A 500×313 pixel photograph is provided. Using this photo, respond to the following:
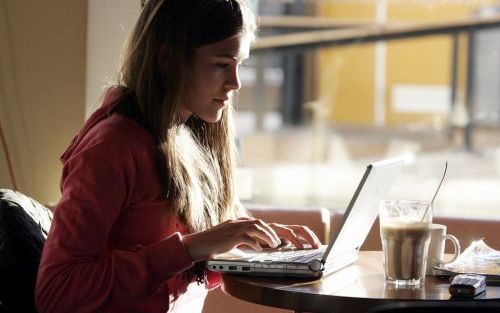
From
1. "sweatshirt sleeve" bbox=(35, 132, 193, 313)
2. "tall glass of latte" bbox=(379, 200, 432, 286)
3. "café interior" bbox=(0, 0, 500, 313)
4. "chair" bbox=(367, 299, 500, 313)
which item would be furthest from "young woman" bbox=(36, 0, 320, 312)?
"café interior" bbox=(0, 0, 500, 313)

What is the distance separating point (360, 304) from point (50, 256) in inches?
22.8

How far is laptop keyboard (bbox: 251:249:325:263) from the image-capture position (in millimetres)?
1871

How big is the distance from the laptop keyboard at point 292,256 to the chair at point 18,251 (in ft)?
1.50

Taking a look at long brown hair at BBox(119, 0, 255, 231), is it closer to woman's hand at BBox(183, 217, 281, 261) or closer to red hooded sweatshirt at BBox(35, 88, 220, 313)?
red hooded sweatshirt at BBox(35, 88, 220, 313)

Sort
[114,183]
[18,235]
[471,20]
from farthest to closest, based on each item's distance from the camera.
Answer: [471,20]
[18,235]
[114,183]

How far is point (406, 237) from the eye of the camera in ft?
5.95

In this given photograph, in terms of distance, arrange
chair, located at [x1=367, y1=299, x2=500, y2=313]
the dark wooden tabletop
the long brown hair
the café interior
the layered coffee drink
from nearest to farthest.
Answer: chair, located at [x1=367, y1=299, x2=500, y2=313]
the dark wooden tabletop
the layered coffee drink
the long brown hair
the café interior

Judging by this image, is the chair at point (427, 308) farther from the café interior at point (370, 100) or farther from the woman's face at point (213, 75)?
the café interior at point (370, 100)

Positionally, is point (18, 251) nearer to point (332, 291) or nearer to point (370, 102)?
point (332, 291)

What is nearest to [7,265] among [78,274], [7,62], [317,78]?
[78,274]

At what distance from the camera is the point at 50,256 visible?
177 cm

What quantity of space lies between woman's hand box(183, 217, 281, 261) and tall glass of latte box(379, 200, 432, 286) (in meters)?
0.23

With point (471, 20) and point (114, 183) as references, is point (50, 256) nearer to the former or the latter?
point (114, 183)

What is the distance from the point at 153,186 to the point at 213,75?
0.26 metres
